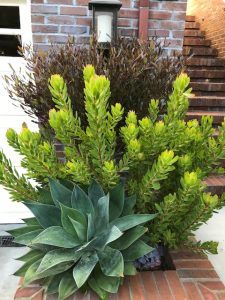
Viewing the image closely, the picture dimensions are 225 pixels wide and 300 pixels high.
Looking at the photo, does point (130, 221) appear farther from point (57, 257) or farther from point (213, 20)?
point (213, 20)

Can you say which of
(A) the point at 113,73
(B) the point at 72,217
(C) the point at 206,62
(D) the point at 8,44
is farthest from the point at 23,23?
(C) the point at 206,62

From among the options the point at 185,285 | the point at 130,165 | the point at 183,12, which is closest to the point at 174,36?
the point at 183,12

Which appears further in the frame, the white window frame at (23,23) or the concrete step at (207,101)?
the concrete step at (207,101)

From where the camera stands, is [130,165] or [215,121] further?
[215,121]

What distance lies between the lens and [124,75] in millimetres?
1785

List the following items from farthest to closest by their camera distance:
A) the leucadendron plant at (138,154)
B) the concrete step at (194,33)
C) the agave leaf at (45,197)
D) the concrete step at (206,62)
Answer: the concrete step at (194,33)
the concrete step at (206,62)
the agave leaf at (45,197)
the leucadendron plant at (138,154)

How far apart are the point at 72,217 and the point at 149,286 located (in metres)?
0.63

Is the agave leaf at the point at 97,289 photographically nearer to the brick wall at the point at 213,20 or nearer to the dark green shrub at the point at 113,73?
the dark green shrub at the point at 113,73

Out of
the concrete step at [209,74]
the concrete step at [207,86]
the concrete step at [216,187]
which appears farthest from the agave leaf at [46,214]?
the concrete step at [209,74]

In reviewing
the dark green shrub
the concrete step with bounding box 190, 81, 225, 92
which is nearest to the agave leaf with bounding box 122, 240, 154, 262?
the dark green shrub

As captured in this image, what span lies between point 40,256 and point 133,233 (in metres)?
0.56

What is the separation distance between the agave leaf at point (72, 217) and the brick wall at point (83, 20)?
1548 mm

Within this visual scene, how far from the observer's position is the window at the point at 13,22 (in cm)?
→ 267

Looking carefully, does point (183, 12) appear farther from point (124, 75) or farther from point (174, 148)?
point (174, 148)
